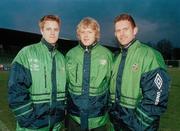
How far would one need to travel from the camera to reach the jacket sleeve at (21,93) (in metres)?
4.70

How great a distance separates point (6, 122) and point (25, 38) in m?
45.6

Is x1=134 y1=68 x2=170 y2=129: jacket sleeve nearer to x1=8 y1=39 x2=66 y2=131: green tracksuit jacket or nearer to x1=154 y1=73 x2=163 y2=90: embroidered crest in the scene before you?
x1=154 y1=73 x2=163 y2=90: embroidered crest

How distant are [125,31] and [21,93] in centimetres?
136

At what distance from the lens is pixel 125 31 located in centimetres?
476

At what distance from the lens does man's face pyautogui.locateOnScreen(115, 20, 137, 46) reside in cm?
475

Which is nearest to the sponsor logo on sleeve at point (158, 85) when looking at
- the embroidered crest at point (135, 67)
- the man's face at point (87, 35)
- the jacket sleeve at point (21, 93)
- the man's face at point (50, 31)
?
the embroidered crest at point (135, 67)

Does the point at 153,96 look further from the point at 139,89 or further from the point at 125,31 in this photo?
the point at 125,31

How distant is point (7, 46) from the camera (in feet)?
185

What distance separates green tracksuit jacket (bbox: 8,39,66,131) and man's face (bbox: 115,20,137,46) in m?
0.80

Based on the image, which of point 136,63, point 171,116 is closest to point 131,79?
point 136,63

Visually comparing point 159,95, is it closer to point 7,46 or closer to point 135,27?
point 135,27

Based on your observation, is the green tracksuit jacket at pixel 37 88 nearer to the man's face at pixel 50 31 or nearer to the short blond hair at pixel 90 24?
the man's face at pixel 50 31

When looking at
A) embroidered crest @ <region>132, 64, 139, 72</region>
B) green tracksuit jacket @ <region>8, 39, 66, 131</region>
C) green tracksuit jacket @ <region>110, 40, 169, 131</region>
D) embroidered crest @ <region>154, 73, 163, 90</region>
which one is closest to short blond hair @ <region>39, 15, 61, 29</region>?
green tracksuit jacket @ <region>8, 39, 66, 131</region>

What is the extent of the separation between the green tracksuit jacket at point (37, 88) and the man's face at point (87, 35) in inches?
14.3
